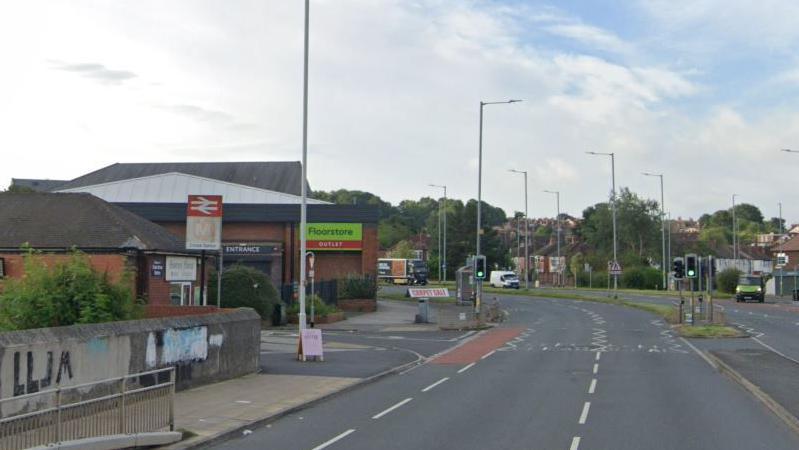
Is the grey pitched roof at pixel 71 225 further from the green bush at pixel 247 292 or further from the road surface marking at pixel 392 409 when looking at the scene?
the road surface marking at pixel 392 409

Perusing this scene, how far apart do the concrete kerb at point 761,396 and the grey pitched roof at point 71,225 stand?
65.1 feet

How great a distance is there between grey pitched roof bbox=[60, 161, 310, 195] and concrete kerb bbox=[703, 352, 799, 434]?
2417 inches

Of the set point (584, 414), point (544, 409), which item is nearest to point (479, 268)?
point (544, 409)

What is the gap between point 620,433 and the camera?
49.5 ft

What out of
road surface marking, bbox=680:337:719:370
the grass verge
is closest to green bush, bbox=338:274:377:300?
the grass verge

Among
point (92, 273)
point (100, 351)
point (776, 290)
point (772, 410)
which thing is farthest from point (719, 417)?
point (776, 290)

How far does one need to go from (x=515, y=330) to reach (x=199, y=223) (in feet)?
64.6

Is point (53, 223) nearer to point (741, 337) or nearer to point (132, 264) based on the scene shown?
point (132, 264)

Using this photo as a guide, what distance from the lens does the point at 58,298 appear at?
1830 cm

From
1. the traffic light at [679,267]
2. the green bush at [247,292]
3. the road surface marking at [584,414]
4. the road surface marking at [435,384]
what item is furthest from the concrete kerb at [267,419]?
the traffic light at [679,267]

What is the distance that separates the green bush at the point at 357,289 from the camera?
59.0m

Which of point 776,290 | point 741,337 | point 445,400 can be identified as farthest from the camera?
point 776,290

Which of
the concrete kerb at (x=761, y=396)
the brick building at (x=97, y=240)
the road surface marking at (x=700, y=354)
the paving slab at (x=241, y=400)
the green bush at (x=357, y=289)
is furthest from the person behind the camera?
the green bush at (x=357, y=289)

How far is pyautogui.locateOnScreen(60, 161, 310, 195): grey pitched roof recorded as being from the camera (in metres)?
85.9
